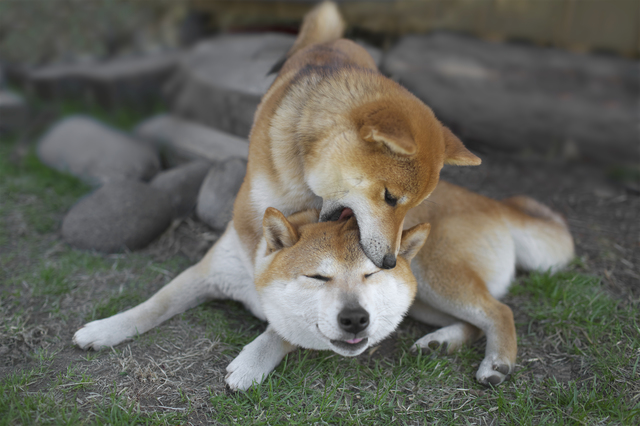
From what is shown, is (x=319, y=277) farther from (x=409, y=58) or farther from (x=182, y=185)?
(x=409, y=58)

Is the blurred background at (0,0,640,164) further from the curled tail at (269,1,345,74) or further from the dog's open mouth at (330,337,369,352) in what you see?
the dog's open mouth at (330,337,369,352)

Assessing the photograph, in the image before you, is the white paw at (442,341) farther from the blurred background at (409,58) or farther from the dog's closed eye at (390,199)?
the blurred background at (409,58)

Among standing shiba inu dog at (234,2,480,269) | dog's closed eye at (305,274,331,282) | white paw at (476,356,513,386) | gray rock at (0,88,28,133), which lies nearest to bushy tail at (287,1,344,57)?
standing shiba inu dog at (234,2,480,269)

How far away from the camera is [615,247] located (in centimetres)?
415

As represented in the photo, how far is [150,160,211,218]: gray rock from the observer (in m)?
4.45

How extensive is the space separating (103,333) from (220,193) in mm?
1722

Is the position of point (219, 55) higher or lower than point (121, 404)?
higher

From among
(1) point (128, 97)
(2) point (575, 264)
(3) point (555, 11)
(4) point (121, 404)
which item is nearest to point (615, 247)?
(2) point (575, 264)

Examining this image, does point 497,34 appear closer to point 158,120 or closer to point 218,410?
point 158,120

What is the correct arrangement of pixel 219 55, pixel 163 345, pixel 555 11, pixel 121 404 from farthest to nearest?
pixel 219 55, pixel 555 11, pixel 163 345, pixel 121 404

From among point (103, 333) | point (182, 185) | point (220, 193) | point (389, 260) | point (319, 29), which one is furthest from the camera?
point (182, 185)

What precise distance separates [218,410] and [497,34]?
210 inches

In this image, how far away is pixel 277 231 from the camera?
2615 mm

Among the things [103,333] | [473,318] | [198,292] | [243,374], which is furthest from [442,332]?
[103,333]
